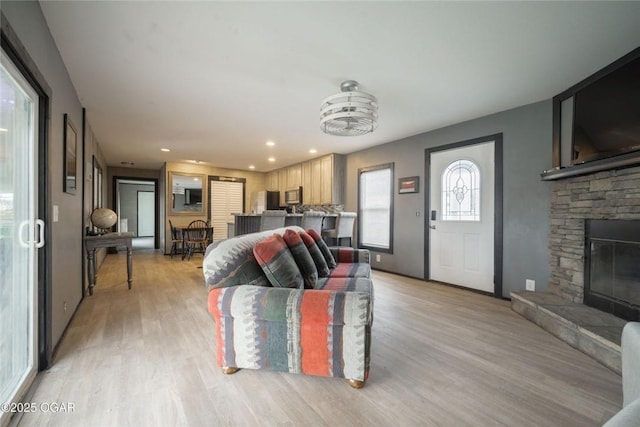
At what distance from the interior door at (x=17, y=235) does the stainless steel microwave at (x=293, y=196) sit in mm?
5269

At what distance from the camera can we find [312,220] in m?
4.45

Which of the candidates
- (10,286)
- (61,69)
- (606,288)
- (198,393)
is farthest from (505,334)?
(61,69)

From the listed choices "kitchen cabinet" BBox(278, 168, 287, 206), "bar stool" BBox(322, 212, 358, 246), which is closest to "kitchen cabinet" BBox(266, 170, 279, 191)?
"kitchen cabinet" BBox(278, 168, 287, 206)

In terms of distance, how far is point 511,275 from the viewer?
140 inches

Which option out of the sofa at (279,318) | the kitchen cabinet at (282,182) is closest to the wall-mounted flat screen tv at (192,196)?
the kitchen cabinet at (282,182)

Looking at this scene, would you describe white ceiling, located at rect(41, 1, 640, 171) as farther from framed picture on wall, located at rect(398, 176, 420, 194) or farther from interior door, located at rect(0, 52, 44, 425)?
framed picture on wall, located at rect(398, 176, 420, 194)

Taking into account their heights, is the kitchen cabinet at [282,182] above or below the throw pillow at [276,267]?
above

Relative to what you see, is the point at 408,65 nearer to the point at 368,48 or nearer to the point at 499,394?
the point at 368,48

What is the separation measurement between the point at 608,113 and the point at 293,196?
568cm

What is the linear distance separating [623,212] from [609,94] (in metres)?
1.04

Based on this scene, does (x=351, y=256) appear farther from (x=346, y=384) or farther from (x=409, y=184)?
(x=409, y=184)

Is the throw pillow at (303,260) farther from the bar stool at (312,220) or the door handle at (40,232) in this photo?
the bar stool at (312,220)

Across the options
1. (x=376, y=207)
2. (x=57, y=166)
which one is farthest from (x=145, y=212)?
(x=57, y=166)

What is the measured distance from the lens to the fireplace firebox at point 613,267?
2.39 meters
